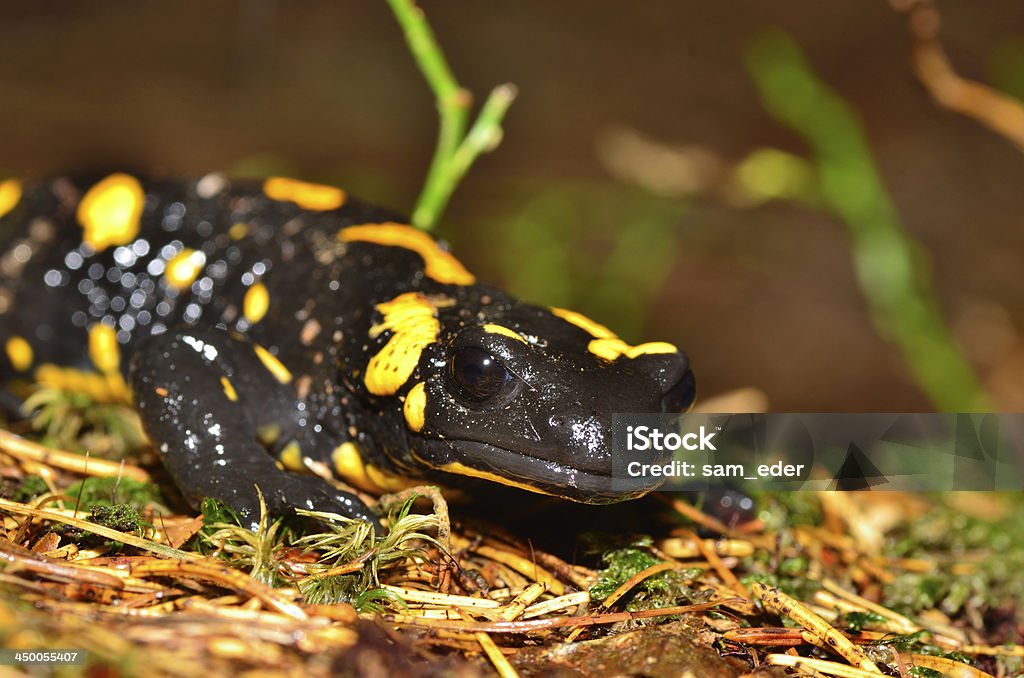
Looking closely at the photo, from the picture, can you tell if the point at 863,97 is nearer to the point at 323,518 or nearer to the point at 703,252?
the point at 703,252

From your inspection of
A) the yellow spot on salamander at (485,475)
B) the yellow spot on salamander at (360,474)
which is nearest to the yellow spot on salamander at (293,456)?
the yellow spot on salamander at (360,474)

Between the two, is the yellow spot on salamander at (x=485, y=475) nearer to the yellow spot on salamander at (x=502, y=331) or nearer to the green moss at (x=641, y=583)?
the green moss at (x=641, y=583)

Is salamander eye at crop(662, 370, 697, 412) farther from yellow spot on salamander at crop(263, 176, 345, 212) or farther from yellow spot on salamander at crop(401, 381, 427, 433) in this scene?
yellow spot on salamander at crop(263, 176, 345, 212)

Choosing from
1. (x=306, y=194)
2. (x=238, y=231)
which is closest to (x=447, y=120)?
(x=306, y=194)

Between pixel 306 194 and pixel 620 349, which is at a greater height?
pixel 306 194

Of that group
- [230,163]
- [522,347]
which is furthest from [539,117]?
[522,347]

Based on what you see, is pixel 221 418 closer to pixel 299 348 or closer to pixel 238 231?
pixel 299 348
